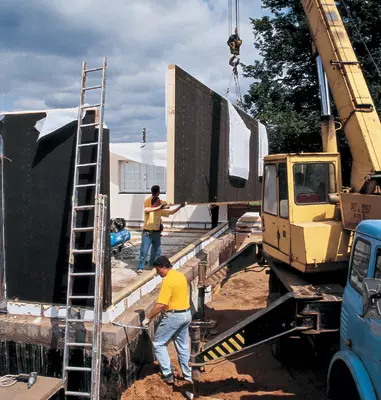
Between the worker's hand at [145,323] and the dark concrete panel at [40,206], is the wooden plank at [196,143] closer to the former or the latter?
the dark concrete panel at [40,206]

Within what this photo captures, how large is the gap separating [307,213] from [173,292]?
225 cm

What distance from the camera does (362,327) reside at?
3.68m

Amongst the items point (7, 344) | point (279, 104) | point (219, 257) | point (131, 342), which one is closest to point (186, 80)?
point (131, 342)

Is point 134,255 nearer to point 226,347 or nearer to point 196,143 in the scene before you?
point 196,143

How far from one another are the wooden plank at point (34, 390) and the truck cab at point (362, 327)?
10.2 feet

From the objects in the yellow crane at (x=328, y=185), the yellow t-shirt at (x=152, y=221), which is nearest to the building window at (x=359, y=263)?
the yellow crane at (x=328, y=185)

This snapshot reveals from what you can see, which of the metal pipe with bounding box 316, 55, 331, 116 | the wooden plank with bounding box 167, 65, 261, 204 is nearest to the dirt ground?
the wooden plank with bounding box 167, 65, 261, 204

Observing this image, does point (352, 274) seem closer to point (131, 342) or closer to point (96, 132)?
point (131, 342)

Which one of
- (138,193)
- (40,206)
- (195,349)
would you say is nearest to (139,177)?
(138,193)

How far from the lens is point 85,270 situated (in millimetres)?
5789

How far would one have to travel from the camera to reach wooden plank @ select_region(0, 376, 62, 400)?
4418 millimetres

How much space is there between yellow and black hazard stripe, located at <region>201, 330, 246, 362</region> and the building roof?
8089 mm

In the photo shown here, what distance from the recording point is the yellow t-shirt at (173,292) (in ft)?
17.8

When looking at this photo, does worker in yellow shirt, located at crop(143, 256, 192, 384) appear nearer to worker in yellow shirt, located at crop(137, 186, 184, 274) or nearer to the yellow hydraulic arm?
A: worker in yellow shirt, located at crop(137, 186, 184, 274)
